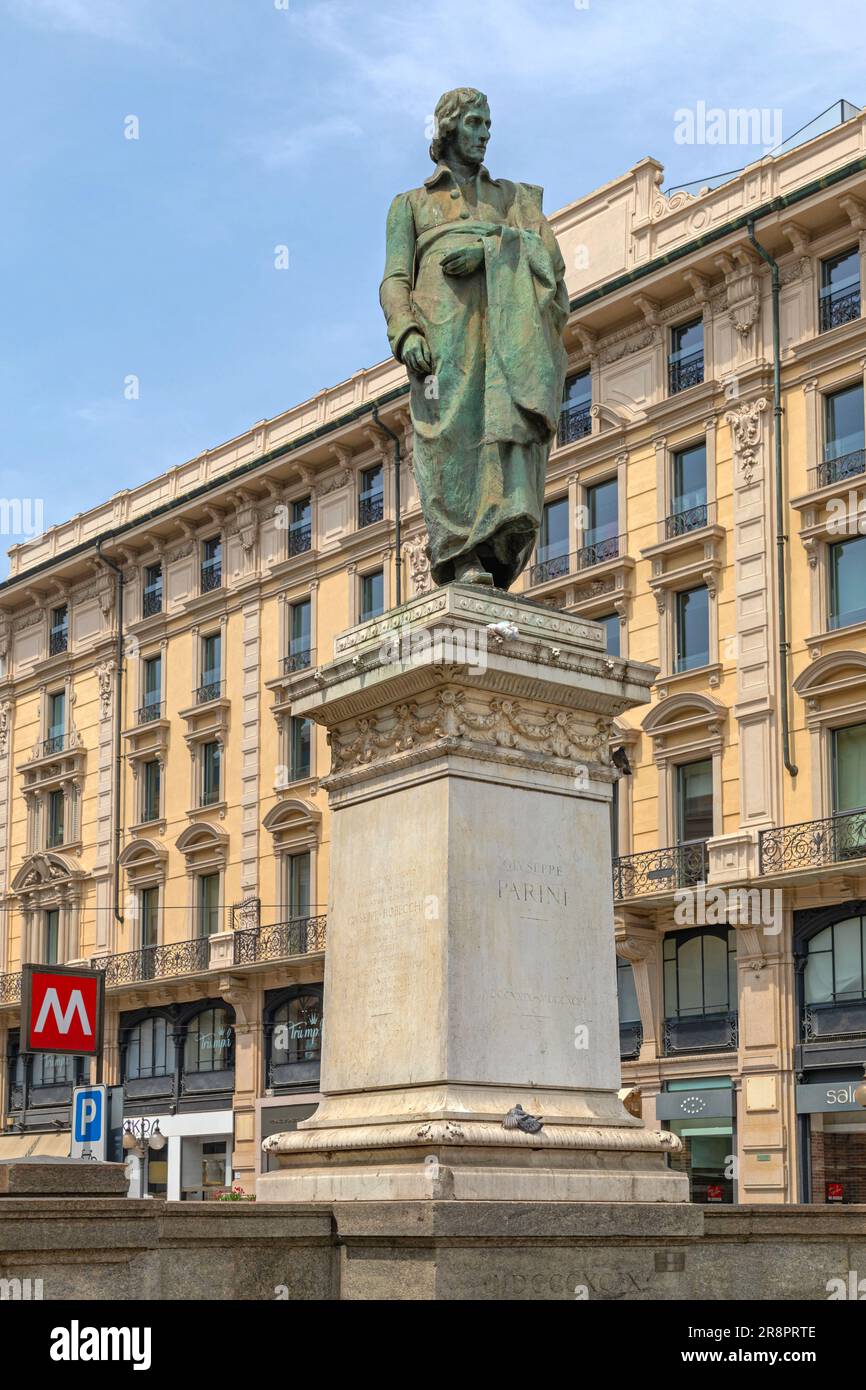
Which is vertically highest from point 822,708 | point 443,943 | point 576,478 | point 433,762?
point 576,478

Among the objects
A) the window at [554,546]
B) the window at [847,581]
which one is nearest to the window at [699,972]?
the window at [847,581]

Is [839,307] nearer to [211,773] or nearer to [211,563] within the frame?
[211,563]

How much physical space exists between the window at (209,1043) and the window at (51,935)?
287 inches

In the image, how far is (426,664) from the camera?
1067cm

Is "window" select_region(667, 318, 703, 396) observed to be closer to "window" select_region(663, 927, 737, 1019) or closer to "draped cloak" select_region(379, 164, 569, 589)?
"window" select_region(663, 927, 737, 1019)

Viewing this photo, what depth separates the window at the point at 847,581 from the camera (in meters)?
36.2

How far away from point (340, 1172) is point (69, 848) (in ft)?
154

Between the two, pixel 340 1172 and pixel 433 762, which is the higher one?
pixel 433 762

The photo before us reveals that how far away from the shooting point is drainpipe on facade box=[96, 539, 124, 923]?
177ft

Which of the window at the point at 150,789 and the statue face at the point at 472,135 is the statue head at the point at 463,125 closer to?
the statue face at the point at 472,135

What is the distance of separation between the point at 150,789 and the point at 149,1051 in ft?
23.4

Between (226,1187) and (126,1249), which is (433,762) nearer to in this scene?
(126,1249)

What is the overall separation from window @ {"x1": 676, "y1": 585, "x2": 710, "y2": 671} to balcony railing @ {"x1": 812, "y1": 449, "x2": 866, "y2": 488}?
11.5 feet
